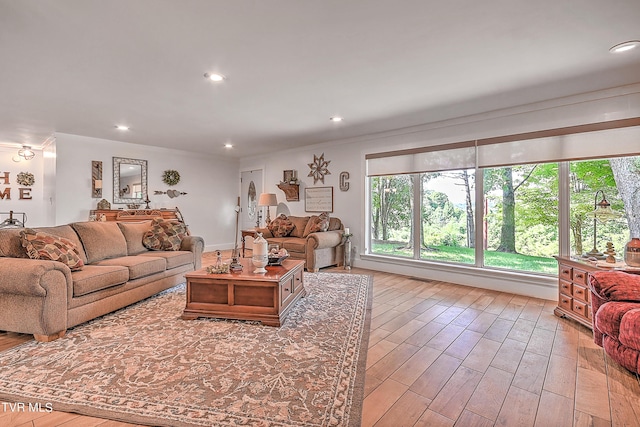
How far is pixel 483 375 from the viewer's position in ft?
6.49

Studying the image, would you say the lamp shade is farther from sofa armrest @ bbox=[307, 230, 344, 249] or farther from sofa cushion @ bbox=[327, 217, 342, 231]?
sofa armrest @ bbox=[307, 230, 344, 249]

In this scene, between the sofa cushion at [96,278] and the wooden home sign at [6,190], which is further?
the wooden home sign at [6,190]

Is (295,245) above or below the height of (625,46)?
below

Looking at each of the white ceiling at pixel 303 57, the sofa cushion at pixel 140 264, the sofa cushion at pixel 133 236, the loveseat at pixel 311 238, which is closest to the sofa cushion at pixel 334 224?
the loveseat at pixel 311 238

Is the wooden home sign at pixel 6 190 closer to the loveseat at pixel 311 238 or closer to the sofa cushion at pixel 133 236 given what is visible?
the sofa cushion at pixel 133 236

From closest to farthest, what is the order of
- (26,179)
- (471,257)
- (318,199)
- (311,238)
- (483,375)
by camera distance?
(483,375) < (471,257) < (311,238) < (318,199) < (26,179)

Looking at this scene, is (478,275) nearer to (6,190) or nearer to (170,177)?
(170,177)

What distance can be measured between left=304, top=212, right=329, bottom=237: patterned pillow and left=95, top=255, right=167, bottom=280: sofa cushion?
254cm

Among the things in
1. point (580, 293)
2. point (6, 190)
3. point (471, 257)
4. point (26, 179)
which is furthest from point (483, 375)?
point (6, 190)

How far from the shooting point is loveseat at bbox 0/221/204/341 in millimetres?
2314

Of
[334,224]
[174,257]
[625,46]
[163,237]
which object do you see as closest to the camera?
[625,46]

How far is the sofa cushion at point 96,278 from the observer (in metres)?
2.58

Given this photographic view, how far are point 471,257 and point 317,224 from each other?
2506 millimetres

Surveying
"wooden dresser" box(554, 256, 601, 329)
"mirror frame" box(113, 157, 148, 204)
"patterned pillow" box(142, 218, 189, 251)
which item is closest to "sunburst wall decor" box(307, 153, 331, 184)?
"patterned pillow" box(142, 218, 189, 251)
